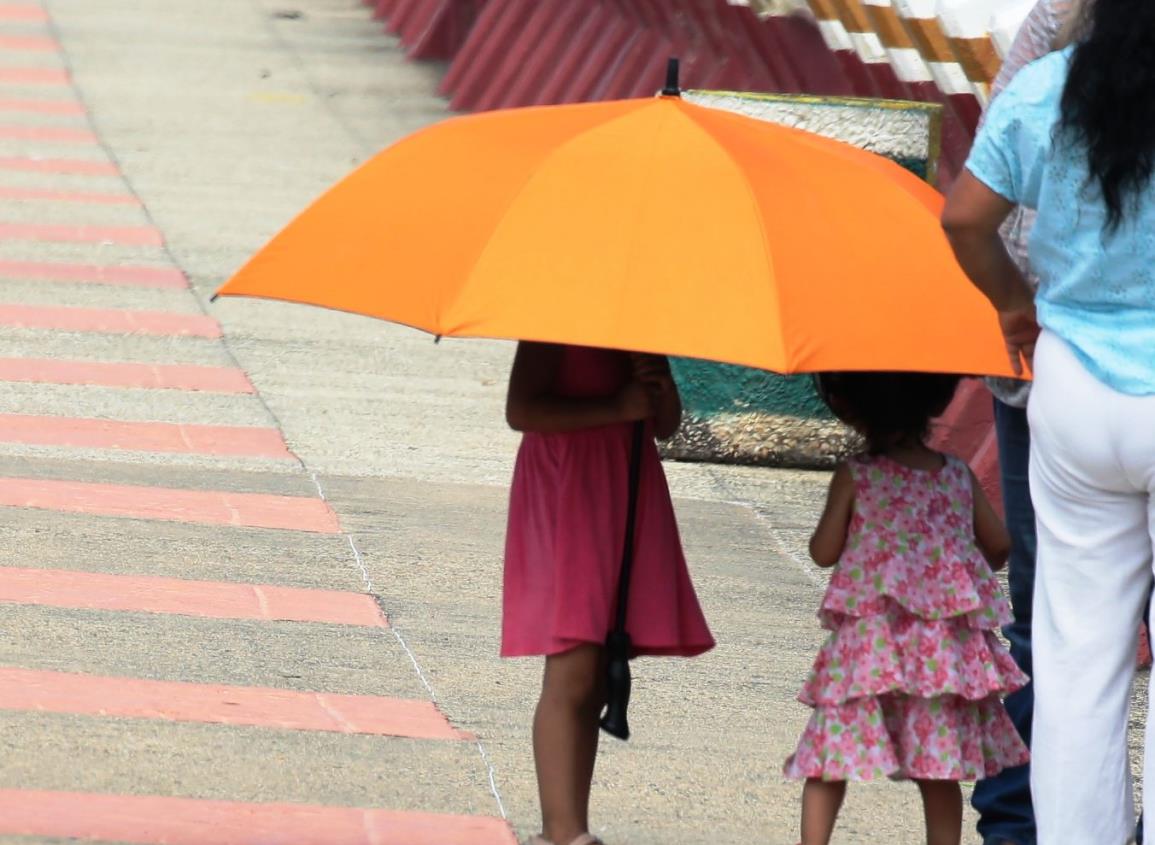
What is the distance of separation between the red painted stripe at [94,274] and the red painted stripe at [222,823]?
6.06m

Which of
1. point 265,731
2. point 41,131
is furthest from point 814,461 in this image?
point 41,131

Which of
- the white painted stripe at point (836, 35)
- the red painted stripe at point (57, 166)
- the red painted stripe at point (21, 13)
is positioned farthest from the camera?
the red painted stripe at point (21, 13)

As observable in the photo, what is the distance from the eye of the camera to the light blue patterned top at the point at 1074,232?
350 centimetres

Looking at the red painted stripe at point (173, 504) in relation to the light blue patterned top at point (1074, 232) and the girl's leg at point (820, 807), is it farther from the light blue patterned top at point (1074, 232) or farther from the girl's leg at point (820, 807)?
the light blue patterned top at point (1074, 232)

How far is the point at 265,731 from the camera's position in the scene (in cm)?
519

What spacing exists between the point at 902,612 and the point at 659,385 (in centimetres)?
62

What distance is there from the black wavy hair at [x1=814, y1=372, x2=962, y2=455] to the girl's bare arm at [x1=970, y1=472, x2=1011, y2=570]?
159 millimetres

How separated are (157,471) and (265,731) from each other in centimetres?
261

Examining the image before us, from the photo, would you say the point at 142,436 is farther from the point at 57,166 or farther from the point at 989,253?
the point at 57,166

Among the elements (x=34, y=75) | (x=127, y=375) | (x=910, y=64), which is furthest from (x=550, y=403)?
(x=34, y=75)

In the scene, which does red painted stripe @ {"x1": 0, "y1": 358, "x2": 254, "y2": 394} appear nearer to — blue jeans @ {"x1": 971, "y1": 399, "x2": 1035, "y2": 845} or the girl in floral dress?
blue jeans @ {"x1": 971, "y1": 399, "x2": 1035, "y2": 845}

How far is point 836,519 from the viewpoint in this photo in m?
4.11

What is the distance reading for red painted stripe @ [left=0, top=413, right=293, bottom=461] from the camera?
313 inches

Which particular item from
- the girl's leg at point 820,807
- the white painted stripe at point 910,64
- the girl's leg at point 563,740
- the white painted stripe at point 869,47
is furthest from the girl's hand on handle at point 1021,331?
the white painted stripe at point 869,47
